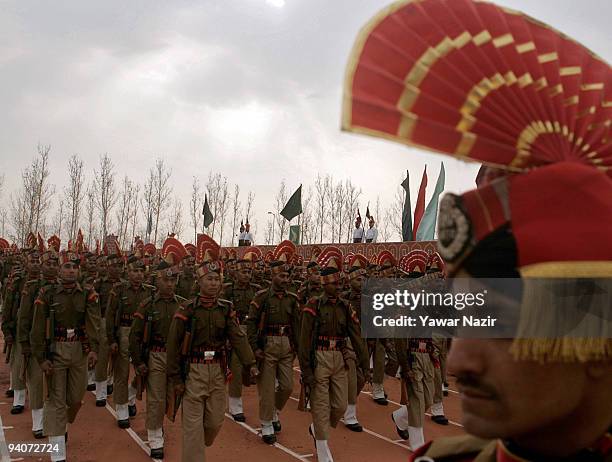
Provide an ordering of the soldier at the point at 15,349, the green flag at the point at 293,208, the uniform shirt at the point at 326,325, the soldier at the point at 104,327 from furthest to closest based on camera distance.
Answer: the green flag at the point at 293,208 < the soldier at the point at 104,327 < the soldier at the point at 15,349 < the uniform shirt at the point at 326,325

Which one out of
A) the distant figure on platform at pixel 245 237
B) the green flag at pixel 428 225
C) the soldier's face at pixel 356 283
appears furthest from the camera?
the distant figure on platform at pixel 245 237

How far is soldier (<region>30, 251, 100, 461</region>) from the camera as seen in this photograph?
5.93 metres

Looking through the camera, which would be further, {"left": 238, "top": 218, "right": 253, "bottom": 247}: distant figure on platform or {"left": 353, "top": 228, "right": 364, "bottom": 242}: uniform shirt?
{"left": 238, "top": 218, "right": 253, "bottom": 247}: distant figure on platform

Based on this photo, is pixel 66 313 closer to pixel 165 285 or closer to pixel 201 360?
pixel 165 285

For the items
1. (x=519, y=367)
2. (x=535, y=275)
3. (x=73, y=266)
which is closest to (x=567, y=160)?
Result: (x=535, y=275)

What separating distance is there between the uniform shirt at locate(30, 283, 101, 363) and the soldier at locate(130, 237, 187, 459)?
1.73 feet

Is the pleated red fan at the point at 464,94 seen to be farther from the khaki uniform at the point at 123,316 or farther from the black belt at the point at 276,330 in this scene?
the khaki uniform at the point at 123,316

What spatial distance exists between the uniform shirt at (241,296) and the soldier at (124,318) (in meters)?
1.98

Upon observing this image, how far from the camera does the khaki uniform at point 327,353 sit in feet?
20.2

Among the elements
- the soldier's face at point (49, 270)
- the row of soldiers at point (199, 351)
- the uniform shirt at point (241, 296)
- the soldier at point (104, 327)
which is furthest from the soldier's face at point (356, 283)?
the soldier's face at point (49, 270)

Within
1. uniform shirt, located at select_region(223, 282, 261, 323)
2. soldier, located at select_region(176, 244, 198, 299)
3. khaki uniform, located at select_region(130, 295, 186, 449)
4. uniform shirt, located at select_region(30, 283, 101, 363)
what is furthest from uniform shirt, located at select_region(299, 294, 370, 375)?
soldier, located at select_region(176, 244, 198, 299)

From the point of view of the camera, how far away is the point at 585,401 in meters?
1.01

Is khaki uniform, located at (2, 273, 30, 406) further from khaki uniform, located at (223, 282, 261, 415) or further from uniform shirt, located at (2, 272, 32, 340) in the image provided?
khaki uniform, located at (223, 282, 261, 415)

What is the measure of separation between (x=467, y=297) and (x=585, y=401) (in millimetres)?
304
